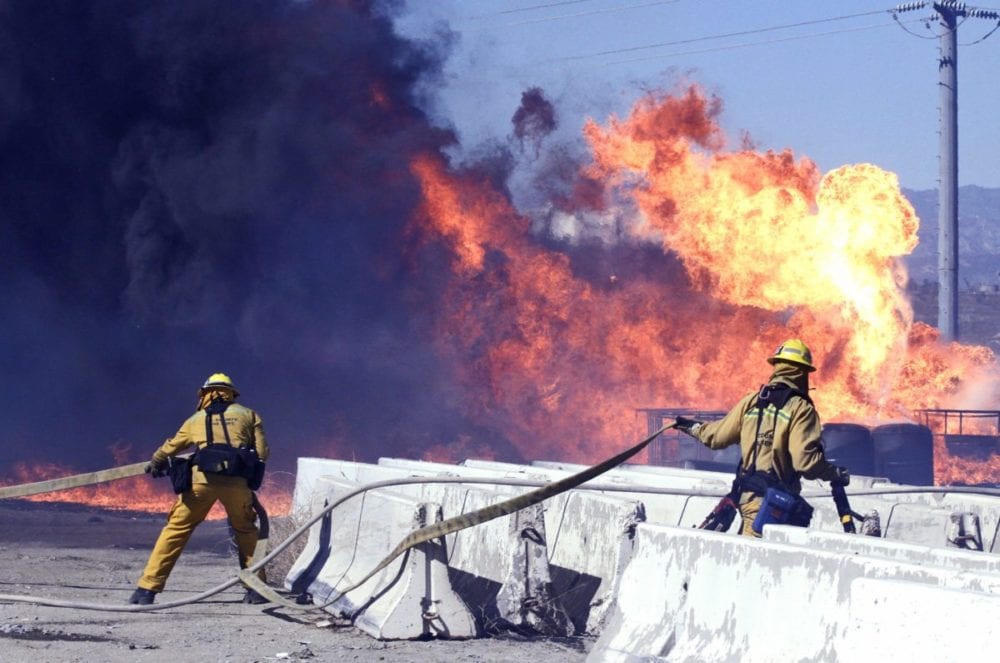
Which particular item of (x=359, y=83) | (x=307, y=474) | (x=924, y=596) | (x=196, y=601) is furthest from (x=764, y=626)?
(x=359, y=83)

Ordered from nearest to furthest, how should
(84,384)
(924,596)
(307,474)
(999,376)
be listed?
(924,596) < (307,474) < (84,384) < (999,376)

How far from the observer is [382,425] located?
25969mm

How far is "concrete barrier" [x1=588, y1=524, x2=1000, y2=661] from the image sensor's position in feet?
15.6

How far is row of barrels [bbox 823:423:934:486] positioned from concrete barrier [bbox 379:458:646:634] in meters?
15.7

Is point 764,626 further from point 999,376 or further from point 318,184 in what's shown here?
point 999,376

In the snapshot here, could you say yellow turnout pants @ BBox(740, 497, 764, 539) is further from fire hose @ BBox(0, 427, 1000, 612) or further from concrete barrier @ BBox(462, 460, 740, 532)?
concrete barrier @ BBox(462, 460, 740, 532)

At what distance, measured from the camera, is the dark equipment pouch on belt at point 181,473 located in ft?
29.5

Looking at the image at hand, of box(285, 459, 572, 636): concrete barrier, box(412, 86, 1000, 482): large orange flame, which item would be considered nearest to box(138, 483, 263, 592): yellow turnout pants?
box(285, 459, 572, 636): concrete barrier

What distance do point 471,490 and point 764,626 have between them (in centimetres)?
380

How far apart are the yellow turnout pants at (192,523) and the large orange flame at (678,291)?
17.4 metres

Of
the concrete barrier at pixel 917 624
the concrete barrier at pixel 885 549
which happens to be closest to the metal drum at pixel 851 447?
the concrete barrier at pixel 885 549

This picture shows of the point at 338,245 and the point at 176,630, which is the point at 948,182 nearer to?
the point at 338,245

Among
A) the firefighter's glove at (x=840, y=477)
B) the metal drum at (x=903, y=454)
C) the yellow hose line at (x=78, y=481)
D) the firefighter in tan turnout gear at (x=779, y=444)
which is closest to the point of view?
the firefighter in tan turnout gear at (x=779, y=444)

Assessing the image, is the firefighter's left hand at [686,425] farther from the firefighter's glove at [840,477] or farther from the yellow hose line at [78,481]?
the yellow hose line at [78,481]
